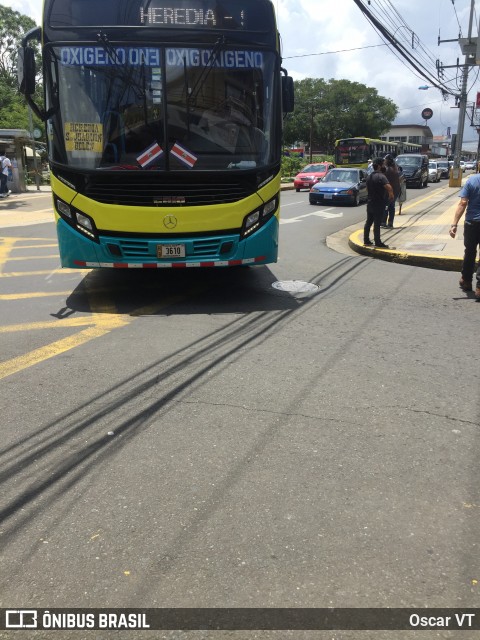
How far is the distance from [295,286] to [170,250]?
2.27m

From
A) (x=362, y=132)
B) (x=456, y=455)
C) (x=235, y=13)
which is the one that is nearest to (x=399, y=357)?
(x=456, y=455)

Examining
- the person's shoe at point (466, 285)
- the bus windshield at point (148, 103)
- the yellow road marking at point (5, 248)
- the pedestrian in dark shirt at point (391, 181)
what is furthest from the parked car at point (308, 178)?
the bus windshield at point (148, 103)

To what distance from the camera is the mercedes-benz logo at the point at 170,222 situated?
258 inches

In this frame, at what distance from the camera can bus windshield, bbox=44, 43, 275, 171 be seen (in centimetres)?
637

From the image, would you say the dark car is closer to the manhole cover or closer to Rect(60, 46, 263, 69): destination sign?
the manhole cover

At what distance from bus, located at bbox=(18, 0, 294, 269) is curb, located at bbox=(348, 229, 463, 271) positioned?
4.46 m

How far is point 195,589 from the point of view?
94.3 inches

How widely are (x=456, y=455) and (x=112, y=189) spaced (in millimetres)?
4783

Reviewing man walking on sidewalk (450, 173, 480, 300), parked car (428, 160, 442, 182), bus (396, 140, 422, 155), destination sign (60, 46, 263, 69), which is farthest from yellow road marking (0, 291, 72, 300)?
bus (396, 140, 422, 155)

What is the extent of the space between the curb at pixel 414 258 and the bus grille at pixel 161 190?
15.4ft

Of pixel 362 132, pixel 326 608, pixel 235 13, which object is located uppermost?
pixel 362 132

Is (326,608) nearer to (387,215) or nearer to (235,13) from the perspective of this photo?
(235,13)

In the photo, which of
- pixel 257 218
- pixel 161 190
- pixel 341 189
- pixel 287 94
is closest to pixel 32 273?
pixel 161 190

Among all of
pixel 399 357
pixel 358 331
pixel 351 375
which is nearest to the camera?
pixel 351 375
